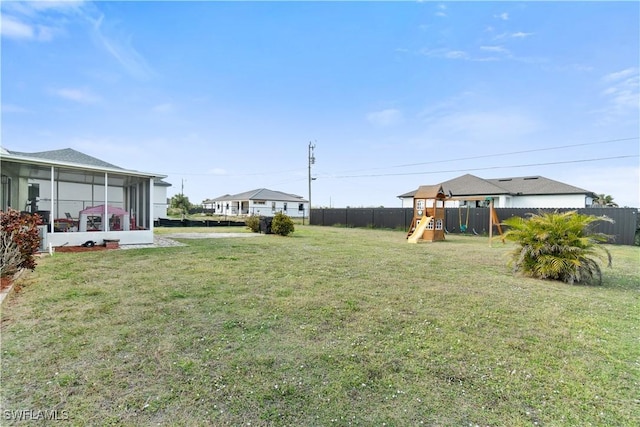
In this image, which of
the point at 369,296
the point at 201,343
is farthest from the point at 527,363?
the point at 201,343

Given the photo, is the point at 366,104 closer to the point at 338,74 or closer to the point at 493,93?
the point at 338,74

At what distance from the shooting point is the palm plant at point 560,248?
5699 millimetres

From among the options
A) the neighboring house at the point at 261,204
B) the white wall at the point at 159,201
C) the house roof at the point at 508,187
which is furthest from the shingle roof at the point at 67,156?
the neighboring house at the point at 261,204

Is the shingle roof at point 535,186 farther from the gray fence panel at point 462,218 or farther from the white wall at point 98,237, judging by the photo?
the white wall at point 98,237

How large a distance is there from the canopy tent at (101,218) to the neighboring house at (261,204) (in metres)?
26.6

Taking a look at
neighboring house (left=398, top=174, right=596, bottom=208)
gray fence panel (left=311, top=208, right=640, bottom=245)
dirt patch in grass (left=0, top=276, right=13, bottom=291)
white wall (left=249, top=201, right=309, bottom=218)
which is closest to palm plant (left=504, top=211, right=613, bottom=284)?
gray fence panel (left=311, top=208, right=640, bottom=245)

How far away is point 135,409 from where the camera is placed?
196 cm

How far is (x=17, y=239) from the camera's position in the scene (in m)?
4.72

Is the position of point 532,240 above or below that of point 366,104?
below

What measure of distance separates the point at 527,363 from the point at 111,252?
892cm

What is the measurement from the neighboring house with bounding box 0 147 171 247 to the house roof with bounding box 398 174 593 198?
2004 centimetres

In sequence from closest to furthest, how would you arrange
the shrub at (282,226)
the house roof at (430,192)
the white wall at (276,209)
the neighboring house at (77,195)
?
the neighboring house at (77,195) < the shrub at (282,226) < the house roof at (430,192) < the white wall at (276,209)

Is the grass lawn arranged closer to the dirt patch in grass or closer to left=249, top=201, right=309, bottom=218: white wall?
the dirt patch in grass

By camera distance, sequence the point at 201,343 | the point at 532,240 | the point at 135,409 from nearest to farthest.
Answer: the point at 135,409 < the point at 201,343 < the point at 532,240
